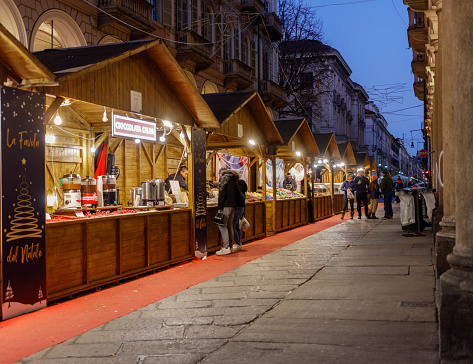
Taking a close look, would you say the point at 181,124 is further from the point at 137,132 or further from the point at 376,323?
the point at 376,323

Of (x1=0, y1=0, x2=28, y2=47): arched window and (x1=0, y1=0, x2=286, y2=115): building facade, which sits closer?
(x1=0, y1=0, x2=28, y2=47): arched window

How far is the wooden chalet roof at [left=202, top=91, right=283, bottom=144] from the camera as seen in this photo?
1315 cm

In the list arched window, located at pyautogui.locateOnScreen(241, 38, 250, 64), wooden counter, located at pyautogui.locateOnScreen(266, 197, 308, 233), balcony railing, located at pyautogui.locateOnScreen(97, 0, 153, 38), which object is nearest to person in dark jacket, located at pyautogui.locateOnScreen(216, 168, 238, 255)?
wooden counter, located at pyautogui.locateOnScreen(266, 197, 308, 233)

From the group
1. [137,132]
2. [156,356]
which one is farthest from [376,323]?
[137,132]

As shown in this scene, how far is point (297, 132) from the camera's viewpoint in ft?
66.2

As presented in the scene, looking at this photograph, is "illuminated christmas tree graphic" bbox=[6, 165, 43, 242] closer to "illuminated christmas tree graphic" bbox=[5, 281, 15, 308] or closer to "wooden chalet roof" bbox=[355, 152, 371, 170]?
"illuminated christmas tree graphic" bbox=[5, 281, 15, 308]

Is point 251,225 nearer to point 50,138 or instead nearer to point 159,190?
point 159,190

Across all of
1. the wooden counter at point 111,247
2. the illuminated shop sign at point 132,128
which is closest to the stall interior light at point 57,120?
the illuminated shop sign at point 132,128

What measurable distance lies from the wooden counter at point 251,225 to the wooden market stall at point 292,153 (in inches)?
54.1

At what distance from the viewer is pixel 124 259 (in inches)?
365

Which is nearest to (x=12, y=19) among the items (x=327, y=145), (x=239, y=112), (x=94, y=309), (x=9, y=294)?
(x=239, y=112)

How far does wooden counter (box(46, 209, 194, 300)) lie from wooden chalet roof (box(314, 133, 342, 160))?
13.8 m

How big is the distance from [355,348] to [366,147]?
76300 millimetres

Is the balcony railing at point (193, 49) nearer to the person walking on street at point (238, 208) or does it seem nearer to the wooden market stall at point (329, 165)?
the wooden market stall at point (329, 165)
